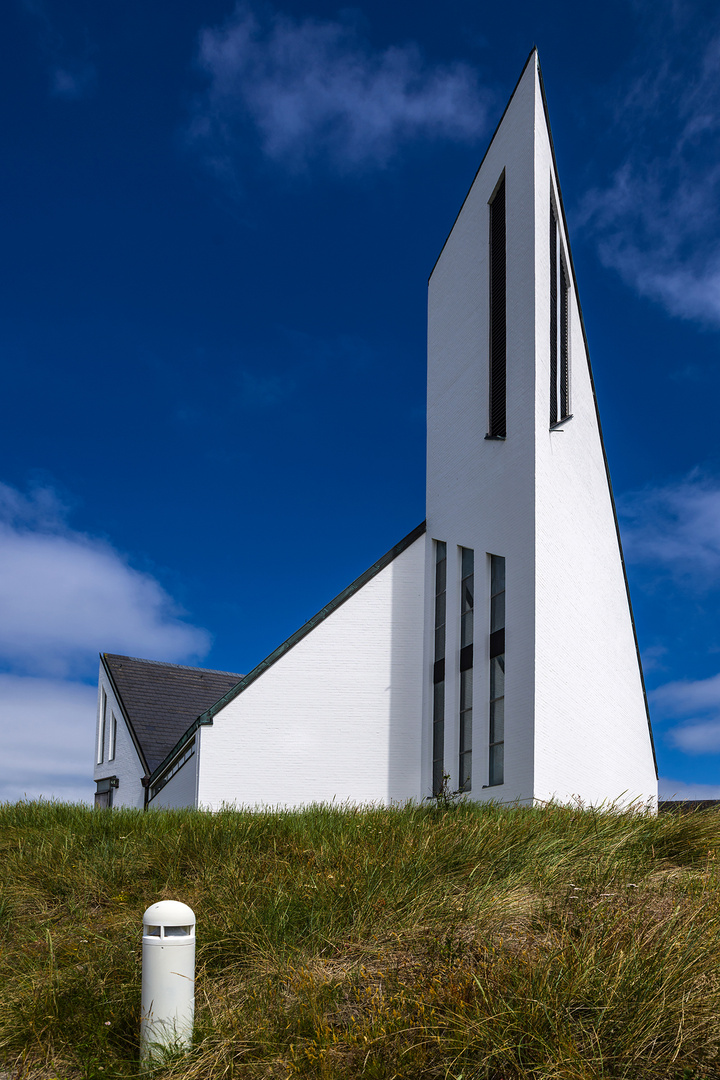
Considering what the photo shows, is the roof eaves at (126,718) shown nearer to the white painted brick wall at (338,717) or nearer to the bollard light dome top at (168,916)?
the white painted brick wall at (338,717)

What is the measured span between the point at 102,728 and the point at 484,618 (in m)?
15.3

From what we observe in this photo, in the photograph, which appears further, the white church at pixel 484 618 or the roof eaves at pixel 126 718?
the roof eaves at pixel 126 718

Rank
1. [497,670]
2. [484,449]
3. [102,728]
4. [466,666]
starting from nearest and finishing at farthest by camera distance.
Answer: [497,670], [466,666], [484,449], [102,728]

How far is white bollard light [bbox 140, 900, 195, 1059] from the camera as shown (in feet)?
16.5

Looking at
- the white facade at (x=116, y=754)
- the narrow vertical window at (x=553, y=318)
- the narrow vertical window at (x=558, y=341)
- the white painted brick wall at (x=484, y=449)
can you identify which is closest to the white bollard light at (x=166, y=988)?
the white painted brick wall at (x=484, y=449)

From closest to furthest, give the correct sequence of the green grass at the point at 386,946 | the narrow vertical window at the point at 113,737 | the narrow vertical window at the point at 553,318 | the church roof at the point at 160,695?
1. the green grass at the point at 386,946
2. the narrow vertical window at the point at 553,318
3. the church roof at the point at 160,695
4. the narrow vertical window at the point at 113,737

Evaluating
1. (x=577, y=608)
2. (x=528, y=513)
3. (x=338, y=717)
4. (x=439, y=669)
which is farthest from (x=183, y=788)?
(x=528, y=513)

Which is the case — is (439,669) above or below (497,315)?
below

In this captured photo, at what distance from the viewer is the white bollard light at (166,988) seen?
197 inches

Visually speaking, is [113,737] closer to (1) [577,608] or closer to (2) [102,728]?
(2) [102,728]

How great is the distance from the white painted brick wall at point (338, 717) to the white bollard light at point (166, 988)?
12.8m

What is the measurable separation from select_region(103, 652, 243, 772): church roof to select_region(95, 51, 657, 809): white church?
258 cm

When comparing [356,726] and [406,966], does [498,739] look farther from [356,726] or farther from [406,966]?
[406,966]

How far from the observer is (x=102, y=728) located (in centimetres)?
2808
